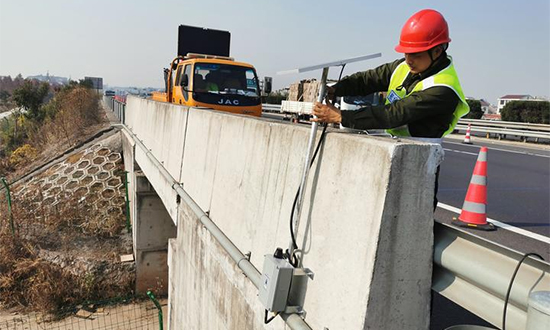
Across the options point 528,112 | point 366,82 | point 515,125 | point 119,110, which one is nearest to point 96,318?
point 366,82

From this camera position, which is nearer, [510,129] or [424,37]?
[424,37]

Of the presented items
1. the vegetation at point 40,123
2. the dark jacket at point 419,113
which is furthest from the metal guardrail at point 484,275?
the vegetation at point 40,123

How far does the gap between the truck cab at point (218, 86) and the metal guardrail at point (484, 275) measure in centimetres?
791

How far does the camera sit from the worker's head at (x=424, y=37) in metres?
2.33

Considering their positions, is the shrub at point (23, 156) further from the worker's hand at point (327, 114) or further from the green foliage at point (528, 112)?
the green foliage at point (528, 112)

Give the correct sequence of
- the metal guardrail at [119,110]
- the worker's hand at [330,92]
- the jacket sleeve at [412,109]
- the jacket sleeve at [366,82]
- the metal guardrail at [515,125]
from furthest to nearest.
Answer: the metal guardrail at [119,110] → the metal guardrail at [515,125] → the jacket sleeve at [366,82] → the worker's hand at [330,92] → the jacket sleeve at [412,109]

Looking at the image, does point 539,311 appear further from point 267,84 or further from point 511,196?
point 267,84

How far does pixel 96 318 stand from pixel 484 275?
11.8 meters

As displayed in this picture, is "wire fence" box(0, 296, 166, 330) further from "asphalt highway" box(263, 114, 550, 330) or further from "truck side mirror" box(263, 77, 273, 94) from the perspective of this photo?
"asphalt highway" box(263, 114, 550, 330)

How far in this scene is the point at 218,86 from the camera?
990 cm

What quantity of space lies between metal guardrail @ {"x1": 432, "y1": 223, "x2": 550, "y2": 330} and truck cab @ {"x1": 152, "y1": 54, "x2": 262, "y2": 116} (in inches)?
311

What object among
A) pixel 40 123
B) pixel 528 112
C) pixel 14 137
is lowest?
pixel 14 137

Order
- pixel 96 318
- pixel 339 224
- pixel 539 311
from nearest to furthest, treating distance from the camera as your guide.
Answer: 1. pixel 539 311
2. pixel 339 224
3. pixel 96 318

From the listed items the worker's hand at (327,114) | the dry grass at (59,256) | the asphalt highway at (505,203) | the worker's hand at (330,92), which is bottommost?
the dry grass at (59,256)
